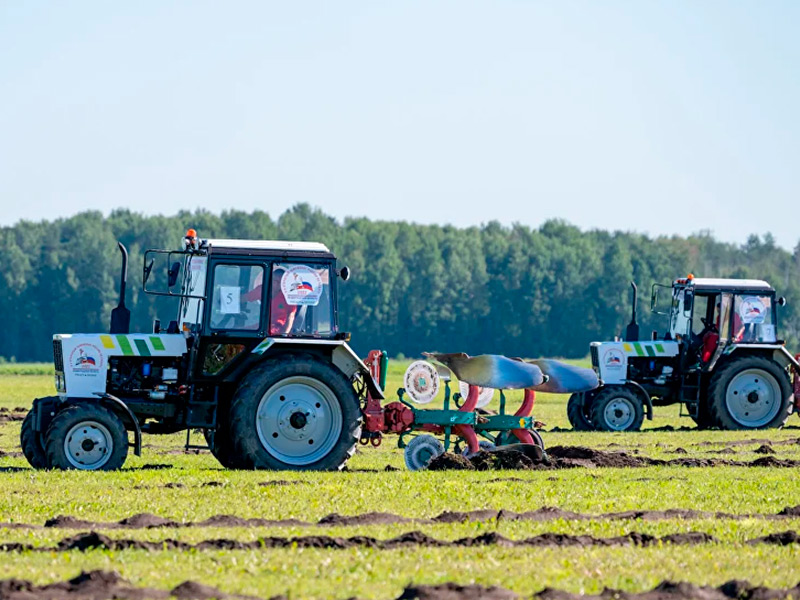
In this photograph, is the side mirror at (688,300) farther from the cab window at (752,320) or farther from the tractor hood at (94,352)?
the tractor hood at (94,352)

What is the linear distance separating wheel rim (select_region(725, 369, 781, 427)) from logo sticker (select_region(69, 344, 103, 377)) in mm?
13974

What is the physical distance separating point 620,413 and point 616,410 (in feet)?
0.31

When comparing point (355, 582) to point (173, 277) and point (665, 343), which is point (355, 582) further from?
point (665, 343)

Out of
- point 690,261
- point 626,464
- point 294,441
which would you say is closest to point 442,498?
point 294,441

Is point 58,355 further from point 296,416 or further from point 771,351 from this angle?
point 771,351

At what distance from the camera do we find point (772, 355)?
28.2m

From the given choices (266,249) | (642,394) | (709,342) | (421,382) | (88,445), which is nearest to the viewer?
(88,445)

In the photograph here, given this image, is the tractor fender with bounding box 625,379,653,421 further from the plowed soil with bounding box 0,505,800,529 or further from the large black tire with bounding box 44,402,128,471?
the plowed soil with bounding box 0,505,800,529

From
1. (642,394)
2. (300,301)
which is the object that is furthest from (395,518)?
(642,394)

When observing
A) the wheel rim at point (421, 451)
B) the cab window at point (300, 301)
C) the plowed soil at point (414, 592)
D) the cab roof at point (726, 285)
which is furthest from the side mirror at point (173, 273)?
the cab roof at point (726, 285)

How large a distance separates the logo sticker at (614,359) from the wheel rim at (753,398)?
6.56 feet

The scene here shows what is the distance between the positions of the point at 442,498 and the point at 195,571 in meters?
4.87

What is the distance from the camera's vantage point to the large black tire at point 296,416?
16.9m

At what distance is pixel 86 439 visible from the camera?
656 inches
